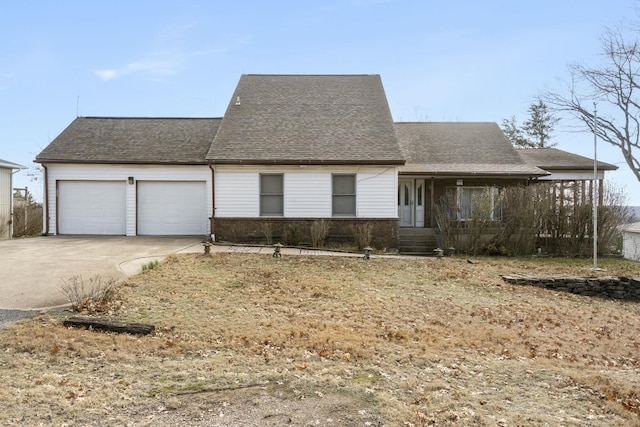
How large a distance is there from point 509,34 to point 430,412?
563 inches

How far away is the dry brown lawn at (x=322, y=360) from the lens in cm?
416

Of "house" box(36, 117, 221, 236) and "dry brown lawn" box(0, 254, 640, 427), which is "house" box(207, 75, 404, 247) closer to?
"house" box(36, 117, 221, 236)

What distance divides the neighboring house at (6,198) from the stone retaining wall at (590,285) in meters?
18.6

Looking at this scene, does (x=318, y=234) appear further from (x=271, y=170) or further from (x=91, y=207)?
(x=91, y=207)

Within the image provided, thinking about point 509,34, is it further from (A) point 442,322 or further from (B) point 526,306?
(A) point 442,322

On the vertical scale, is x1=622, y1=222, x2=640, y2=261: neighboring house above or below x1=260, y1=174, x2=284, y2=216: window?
below

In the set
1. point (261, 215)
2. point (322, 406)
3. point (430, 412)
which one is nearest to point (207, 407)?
point (322, 406)

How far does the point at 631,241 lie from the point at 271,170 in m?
13.5

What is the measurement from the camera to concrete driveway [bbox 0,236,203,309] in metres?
8.01

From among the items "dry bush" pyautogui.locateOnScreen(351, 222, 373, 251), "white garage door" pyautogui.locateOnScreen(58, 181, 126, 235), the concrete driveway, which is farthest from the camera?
"white garage door" pyautogui.locateOnScreen(58, 181, 126, 235)

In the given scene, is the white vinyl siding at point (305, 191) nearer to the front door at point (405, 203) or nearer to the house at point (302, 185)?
the house at point (302, 185)

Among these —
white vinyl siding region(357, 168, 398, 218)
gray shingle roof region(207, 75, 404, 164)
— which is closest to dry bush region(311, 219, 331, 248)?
white vinyl siding region(357, 168, 398, 218)

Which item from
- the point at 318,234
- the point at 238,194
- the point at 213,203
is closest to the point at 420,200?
the point at 318,234

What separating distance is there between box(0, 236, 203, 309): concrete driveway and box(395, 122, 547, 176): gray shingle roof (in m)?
10.1
